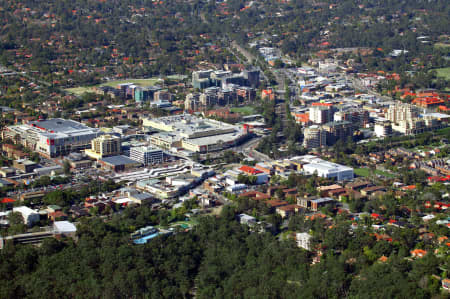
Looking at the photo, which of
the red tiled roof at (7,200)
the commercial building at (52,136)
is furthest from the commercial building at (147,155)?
the red tiled roof at (7,200)

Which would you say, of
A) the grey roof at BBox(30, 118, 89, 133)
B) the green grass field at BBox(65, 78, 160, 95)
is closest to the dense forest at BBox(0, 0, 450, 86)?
the green grass field at BBox(65, 78, 160, 95)

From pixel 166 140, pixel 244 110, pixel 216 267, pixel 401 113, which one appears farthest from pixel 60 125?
pixel 216 267

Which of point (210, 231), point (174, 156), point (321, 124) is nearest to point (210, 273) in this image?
point (210, 231)

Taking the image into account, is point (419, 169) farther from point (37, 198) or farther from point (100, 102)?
point (100, 102)

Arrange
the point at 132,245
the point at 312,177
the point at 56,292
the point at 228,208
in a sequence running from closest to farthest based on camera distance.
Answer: the point at 56,292, the point at 132,245, the point at 228,208, the point at 312,177

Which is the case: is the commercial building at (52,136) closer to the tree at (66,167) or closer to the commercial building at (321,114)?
the tree at (66,167)
